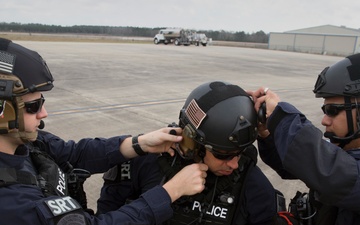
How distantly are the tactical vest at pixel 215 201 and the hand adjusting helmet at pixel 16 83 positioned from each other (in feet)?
3.15

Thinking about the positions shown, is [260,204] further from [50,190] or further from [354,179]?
[50,190]

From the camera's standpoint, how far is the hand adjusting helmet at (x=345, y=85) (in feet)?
6.48

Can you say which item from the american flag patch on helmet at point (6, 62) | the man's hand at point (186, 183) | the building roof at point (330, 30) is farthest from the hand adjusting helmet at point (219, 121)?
the building roof at point (330, 30)

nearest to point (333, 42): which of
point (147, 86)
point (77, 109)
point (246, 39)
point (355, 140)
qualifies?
point (246, 39)

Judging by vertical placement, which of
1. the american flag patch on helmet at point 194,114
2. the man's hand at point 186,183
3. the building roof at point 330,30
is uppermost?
the building roof at point 330,30

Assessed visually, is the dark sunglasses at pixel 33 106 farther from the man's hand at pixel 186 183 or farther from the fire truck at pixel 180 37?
the fire truck at pixel 180 37

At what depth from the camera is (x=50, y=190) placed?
1812 mm

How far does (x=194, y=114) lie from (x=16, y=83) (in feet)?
3.47

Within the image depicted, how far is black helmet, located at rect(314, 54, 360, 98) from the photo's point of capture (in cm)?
198

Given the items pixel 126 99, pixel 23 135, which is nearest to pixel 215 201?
pixel 23 135

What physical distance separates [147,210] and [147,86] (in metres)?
10.7

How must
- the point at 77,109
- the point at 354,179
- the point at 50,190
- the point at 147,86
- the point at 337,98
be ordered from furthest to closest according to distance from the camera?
1. the point at 147,86
2. the point at 77,109
3. the point at 337,98
4. the point at 50,190
5. the point at 354,179

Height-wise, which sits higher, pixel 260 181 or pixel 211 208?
pixel 260 181

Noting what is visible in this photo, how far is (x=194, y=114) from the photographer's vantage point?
84.9 inches
